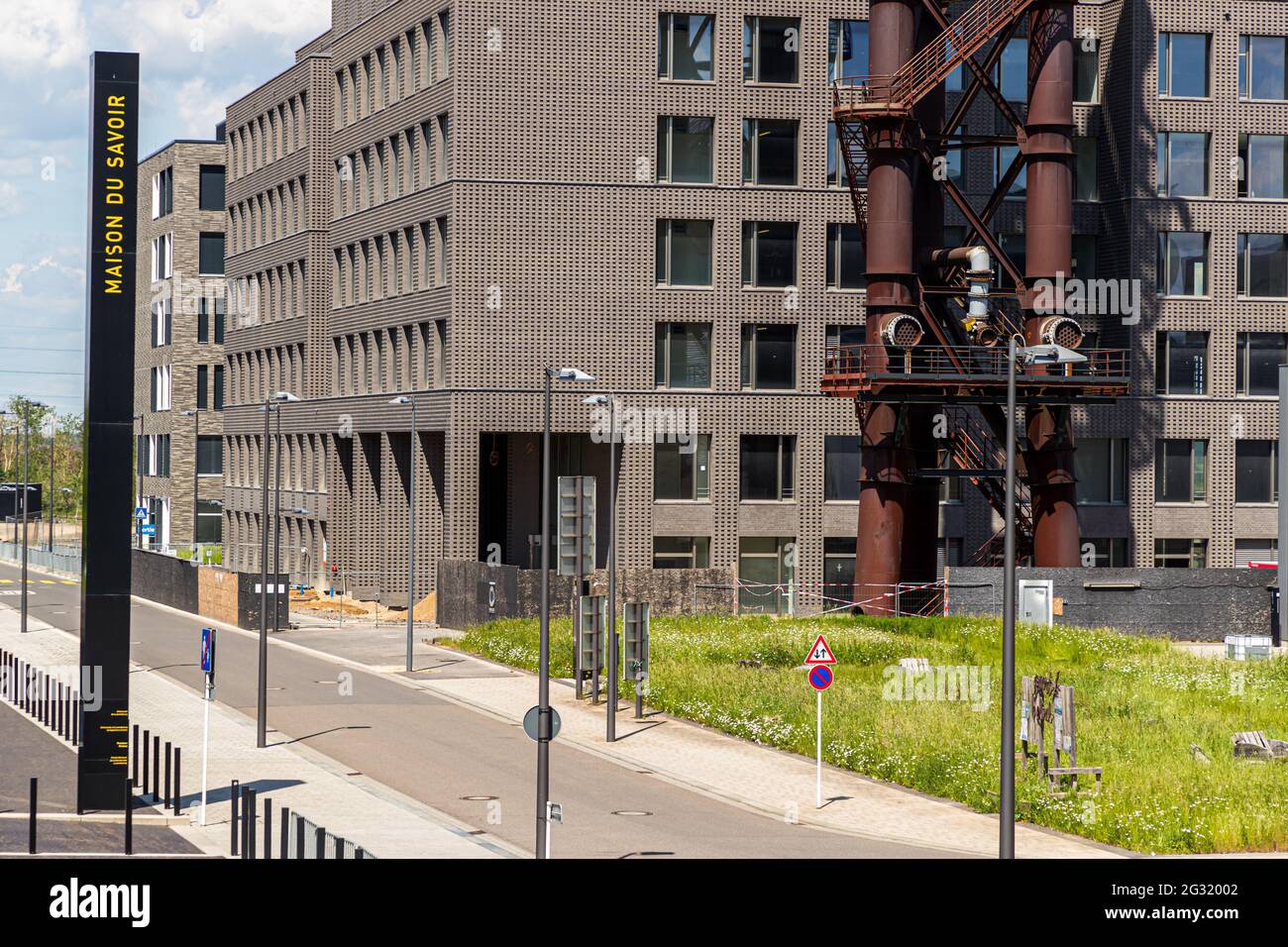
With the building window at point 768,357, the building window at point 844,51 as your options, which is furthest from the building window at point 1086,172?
the building window at point 768,357

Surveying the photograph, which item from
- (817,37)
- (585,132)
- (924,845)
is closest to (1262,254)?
(817,37)

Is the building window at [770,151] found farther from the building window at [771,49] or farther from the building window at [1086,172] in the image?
the building window at [1086,172]

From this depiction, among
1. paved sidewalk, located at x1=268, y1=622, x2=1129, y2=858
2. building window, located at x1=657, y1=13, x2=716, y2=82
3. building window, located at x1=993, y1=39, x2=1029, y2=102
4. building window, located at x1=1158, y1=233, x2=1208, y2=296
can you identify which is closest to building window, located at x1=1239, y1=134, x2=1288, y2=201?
building window, located at x1=1158, y1=233, x2=1208, y2=296

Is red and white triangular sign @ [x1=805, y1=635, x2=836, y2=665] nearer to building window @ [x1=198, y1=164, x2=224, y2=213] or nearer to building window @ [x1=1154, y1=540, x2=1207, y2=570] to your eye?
building window @ [x1=1154, y1=540, x2=1207, y2=570]

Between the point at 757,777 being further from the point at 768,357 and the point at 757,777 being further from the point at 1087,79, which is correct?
the point at 1087,79

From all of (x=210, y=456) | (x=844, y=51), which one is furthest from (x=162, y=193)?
(x=844, y=51)

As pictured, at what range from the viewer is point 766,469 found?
60.2 metres

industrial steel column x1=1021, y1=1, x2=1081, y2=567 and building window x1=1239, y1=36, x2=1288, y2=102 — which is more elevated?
building window x1=1239, y1=36, x2=1288, y2=102

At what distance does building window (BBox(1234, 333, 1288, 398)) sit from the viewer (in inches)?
2469

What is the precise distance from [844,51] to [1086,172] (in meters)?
11.1

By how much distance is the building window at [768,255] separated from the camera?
196ft

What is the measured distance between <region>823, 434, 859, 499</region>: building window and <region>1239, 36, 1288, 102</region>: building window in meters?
20.3

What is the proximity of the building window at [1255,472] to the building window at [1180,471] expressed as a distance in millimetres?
1261
